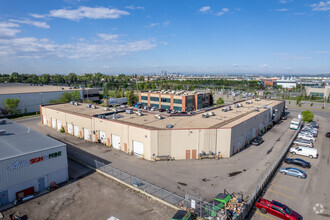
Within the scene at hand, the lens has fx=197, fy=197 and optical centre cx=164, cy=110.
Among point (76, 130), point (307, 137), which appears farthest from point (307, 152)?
point (76, 130)

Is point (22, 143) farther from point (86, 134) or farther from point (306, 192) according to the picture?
point (306, 192)

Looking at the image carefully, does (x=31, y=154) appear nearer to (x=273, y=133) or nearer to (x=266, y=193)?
(x=266, y=193)

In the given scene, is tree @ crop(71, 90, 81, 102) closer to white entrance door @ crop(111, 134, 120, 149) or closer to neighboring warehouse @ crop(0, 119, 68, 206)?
white entrance door @ crop(111, 134, 120, 149)

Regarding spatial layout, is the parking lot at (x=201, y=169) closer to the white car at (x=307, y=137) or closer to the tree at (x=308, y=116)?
the white car at (x=307, y=137)

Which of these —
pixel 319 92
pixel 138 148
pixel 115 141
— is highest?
pixel 319 92

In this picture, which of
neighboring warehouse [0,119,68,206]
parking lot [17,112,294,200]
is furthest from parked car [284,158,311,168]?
neighboring warehouse [0,119,68,206]

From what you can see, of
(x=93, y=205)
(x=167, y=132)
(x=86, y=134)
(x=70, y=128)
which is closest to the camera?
(x=93, y=205)

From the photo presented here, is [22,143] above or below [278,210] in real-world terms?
above
